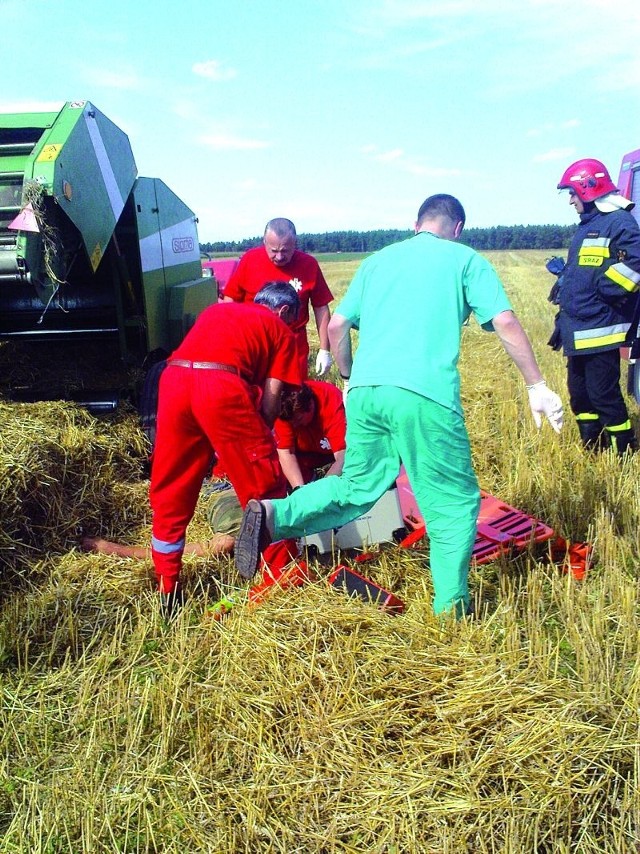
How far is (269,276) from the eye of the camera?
17.2ft

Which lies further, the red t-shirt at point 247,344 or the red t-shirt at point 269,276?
the red t-shirt at point 269,276

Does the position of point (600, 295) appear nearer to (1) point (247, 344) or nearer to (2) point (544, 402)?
(2) point (544, 402)

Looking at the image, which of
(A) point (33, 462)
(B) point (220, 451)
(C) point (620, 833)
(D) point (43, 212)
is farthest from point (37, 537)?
(C) point (620, 833)

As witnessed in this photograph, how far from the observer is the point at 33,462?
403 centimetres

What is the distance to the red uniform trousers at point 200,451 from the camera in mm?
3150

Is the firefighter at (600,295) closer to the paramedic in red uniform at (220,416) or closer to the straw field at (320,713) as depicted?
the straw field at (320,713)

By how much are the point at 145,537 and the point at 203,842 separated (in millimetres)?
2564

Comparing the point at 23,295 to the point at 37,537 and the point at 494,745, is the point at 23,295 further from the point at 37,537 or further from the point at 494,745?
the point at 494,745

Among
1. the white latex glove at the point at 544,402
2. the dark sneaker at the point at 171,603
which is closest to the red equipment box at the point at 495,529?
the white latex glove at the point at 544,402

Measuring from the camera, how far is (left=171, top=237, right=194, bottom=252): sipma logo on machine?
6.46 meters

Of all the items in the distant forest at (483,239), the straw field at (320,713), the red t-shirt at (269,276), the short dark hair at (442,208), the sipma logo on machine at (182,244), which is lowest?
the straw field at (320,713)

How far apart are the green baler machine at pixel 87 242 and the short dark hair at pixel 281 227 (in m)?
1.01

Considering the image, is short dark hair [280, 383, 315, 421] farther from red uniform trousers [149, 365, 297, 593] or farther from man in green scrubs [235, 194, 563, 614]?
A: man in green scrubs [235, 194, 563, 614]

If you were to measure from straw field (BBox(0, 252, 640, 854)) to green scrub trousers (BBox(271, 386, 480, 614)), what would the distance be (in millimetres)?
222
